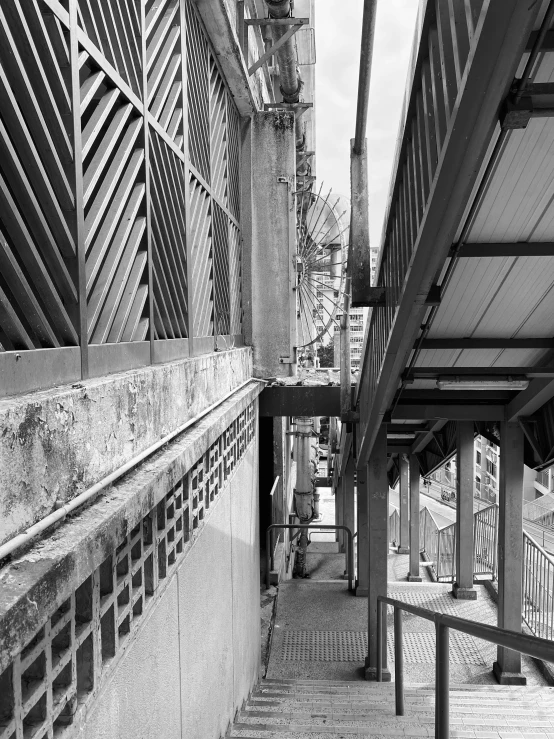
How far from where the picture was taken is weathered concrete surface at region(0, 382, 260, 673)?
1292 mm

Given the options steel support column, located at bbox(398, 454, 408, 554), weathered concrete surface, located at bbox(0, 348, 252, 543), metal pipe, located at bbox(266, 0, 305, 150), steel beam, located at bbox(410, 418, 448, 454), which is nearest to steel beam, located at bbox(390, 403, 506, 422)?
steel beam, located at bbox(410, 418, 448, 454)

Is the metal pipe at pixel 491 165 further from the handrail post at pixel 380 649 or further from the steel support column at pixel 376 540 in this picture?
the handrail post at pixel 380 649

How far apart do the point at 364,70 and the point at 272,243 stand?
3.42m

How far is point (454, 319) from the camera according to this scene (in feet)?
15.2

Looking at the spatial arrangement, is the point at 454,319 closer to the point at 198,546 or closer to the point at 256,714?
the point at 198,546

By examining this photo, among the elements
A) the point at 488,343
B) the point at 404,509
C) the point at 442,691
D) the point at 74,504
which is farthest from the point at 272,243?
the point at 404,509

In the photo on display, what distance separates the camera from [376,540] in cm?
744

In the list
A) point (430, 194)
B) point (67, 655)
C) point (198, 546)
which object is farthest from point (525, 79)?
point (198, 546)

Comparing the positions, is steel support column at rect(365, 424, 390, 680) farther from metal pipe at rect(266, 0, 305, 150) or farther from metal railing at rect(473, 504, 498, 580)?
metal pipe at rect(266, 0, 305, 150)

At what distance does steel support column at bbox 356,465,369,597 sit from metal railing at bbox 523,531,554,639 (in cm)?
233

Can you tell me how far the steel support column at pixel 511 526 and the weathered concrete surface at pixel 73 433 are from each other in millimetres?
4773

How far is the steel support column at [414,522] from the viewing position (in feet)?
44.5

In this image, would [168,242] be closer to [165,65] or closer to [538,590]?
[165,65]

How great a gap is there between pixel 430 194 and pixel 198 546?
2.26 m
